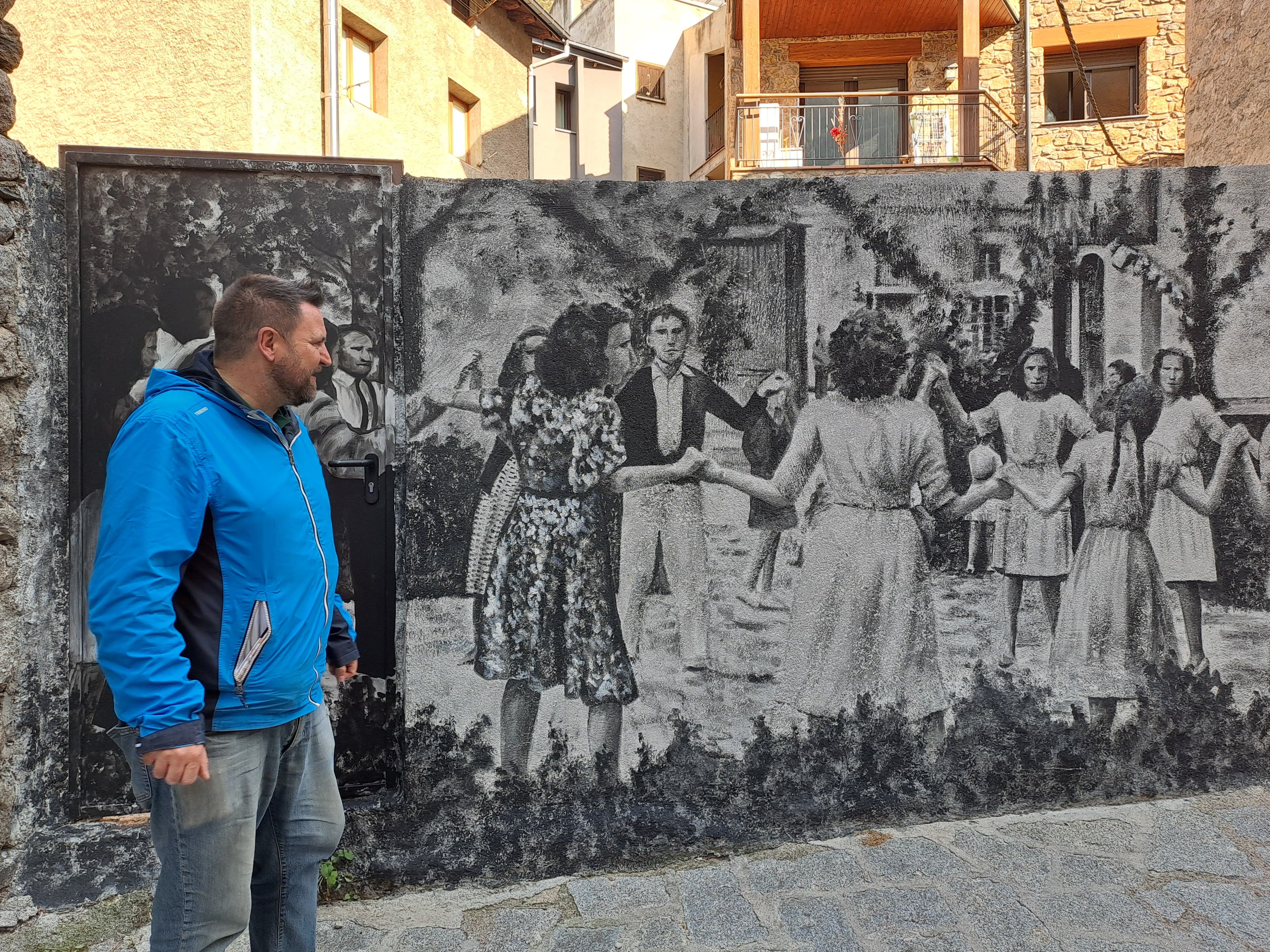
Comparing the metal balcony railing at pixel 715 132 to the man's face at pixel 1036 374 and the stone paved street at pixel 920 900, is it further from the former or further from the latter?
the stone paved street at pixel 920 900

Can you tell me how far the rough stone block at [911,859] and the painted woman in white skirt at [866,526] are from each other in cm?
43

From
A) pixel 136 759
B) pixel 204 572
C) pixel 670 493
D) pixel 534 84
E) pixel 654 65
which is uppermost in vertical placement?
pixel 654 65

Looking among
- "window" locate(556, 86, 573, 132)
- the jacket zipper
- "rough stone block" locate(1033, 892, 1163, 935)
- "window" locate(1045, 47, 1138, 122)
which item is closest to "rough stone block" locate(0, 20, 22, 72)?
the jacket zipper

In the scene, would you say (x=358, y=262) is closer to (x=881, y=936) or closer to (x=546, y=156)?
(x=881, y=936)

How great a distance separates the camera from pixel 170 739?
1.69 m

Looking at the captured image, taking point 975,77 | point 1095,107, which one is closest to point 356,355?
point 975,77

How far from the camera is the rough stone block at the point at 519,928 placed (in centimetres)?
263

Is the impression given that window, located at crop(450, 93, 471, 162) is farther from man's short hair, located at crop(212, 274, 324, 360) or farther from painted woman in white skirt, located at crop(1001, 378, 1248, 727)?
man's short hair, located at crop(212, 274, 324, 360)

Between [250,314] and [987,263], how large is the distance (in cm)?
244

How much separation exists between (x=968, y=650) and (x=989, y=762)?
412mm

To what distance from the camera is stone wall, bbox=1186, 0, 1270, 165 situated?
525 cm

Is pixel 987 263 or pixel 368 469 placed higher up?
pixel 987 263

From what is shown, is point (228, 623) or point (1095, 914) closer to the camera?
point (228, 623)

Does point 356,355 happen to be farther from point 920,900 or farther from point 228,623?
point 920,900
